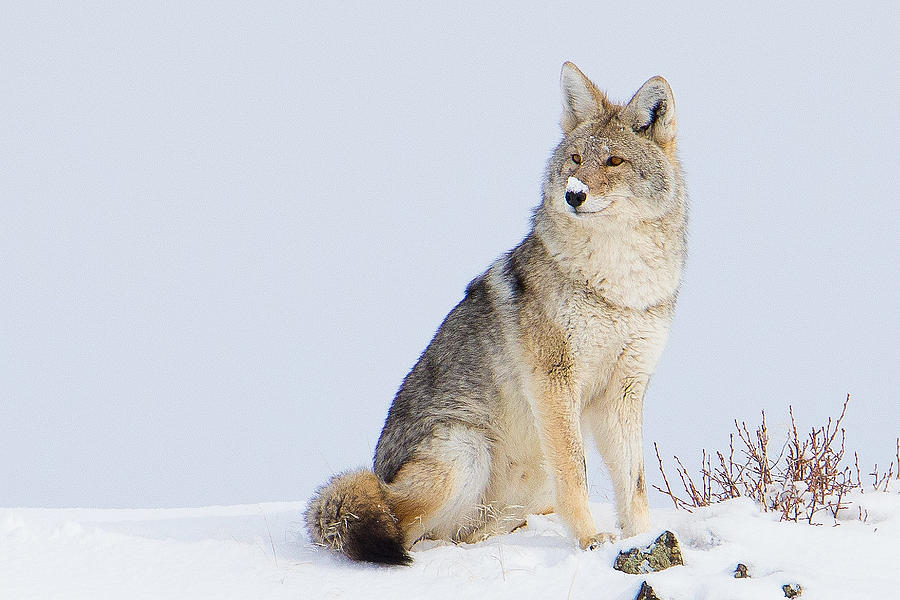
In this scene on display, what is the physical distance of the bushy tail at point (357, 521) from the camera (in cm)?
490

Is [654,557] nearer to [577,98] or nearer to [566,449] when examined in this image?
[566,449]

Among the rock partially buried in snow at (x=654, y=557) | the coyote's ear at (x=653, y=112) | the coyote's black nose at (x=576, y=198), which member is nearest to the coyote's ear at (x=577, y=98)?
the coyote's ear at (x=653, y=112)

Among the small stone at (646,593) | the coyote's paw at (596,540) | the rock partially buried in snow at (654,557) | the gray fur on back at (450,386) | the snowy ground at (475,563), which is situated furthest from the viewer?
the gray fur on back at (450,386)

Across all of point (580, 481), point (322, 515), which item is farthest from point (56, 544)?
point (580, 481)

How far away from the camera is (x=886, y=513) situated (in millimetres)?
5203

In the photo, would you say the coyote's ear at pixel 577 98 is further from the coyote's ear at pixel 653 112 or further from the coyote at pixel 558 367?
the coyote's ear at pixel 653 112

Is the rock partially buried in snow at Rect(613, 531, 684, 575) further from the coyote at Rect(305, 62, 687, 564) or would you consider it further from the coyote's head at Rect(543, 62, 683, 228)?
the coyote's head at Rect(543, 62, 683, 228)

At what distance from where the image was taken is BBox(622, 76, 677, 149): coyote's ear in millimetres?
5301

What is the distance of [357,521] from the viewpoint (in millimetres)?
4953

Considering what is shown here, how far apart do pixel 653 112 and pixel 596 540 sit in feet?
8.59

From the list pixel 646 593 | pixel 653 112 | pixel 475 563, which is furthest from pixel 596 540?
pixel 653 112

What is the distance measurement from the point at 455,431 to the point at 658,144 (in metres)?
2.19

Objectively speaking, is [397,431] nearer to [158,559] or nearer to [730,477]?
[158,559]

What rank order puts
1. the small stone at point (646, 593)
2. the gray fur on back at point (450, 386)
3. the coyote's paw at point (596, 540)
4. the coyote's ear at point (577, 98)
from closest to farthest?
1. the small stone at point (646, 593)
2. the coyote's paw at point (596, 540)
3. the gray fur on back at point (450, 386)
4. the coyote's ear at point (577, 98)
